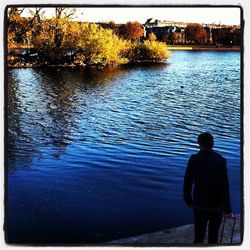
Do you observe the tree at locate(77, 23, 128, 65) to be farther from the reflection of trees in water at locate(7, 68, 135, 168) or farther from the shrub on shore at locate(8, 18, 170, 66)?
the reflection of trees in water at locate(7, 68, 135, 168)

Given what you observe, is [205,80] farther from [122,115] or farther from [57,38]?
[57,38]

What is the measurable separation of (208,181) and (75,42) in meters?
3.14

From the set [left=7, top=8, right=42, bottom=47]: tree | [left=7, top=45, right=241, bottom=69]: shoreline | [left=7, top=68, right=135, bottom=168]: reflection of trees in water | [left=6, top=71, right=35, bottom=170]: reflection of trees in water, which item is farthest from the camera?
[left=7, top=68, right=135, bottom=168]: reflection of trees in water

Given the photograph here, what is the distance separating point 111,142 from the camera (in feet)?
26.7

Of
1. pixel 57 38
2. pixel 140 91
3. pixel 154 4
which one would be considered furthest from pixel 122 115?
pixel 154 4

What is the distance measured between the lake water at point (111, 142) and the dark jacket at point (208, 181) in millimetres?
1580

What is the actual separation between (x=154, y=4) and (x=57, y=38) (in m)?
2.32

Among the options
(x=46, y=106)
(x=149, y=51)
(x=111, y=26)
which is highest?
(x=111, y=26)

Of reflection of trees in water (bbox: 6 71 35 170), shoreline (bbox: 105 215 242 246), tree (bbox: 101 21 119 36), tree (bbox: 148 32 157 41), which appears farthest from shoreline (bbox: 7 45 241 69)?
shoreline (bbox: 105 215 242 246)

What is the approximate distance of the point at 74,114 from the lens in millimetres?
8945

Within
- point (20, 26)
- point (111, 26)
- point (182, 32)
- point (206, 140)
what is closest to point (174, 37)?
point (182, 32)

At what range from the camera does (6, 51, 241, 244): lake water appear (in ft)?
21.9

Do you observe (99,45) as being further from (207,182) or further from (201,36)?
(207,182)

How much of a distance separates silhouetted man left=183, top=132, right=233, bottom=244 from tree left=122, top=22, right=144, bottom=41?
2.03 m
